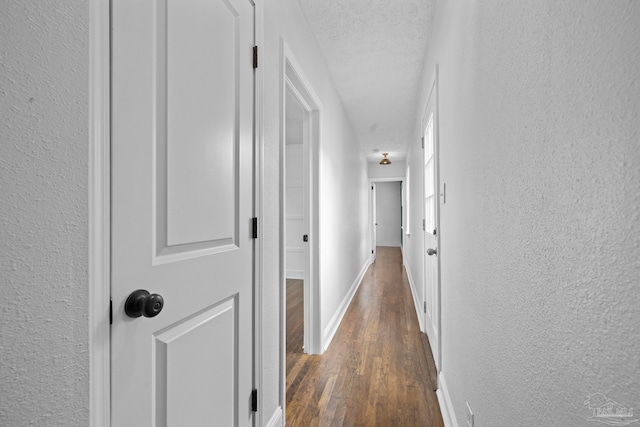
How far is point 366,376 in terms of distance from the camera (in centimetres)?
226

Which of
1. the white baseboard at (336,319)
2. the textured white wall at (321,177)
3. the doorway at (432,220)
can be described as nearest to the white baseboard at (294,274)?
the white baseboard at (336,319)

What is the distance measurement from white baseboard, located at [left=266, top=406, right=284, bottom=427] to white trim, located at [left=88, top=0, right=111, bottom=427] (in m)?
1.09

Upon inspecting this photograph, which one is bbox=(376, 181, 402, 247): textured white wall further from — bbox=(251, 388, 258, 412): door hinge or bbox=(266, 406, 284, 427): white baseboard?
bbox=(251, 388, 258, 412): door hinge

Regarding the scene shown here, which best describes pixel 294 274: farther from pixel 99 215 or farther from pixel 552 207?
pixel 552 207

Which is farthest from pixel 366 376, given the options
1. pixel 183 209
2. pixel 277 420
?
pixel 183 209

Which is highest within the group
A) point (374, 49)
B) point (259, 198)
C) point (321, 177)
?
point (374, 49)

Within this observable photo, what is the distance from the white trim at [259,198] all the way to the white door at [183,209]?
0.16 ft

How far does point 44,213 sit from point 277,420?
5.10ft

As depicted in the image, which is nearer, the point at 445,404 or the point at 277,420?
the point at 277,420

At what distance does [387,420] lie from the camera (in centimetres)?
177

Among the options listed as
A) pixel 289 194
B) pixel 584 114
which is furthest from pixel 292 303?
pixel 584 114

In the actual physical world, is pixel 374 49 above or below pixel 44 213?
above

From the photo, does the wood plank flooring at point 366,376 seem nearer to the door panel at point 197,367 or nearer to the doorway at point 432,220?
the doorway at point 432,220

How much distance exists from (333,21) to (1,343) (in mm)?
2402
